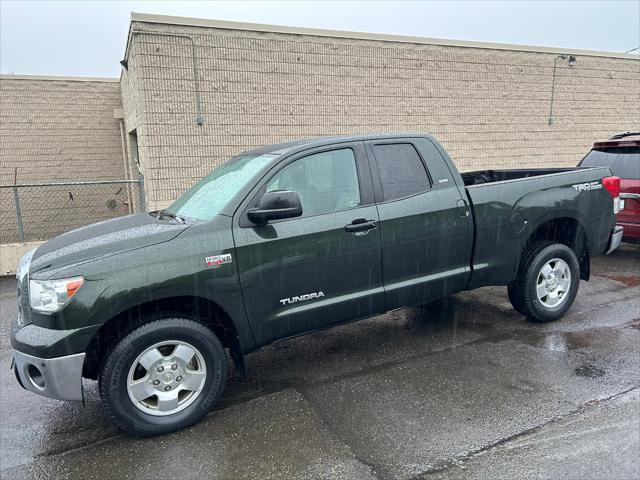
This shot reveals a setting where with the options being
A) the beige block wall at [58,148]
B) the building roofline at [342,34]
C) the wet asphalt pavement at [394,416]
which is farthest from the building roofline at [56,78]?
the wet asphalt pavement at [394,416]

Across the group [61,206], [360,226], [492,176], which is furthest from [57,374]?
[61,206]

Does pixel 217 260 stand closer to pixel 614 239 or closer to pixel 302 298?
pixel 302 298

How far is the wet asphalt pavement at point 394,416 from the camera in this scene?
2.98m

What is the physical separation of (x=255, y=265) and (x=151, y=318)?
31.6 inches

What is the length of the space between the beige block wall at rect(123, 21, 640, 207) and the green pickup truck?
14.9 ft

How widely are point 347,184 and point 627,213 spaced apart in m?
5.25

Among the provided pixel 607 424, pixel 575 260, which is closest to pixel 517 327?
pixel 575 260

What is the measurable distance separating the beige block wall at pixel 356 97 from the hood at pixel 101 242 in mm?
4873

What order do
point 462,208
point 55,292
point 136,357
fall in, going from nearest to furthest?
point 55,292
point 136,357
point 462,208

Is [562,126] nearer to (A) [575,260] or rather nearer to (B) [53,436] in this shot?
(A) [575,260]

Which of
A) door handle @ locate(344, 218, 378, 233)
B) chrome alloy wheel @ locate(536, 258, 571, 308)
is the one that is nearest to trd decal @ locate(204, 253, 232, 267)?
door handle @ locate(344, 218, 378, 233)

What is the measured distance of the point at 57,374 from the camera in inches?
122

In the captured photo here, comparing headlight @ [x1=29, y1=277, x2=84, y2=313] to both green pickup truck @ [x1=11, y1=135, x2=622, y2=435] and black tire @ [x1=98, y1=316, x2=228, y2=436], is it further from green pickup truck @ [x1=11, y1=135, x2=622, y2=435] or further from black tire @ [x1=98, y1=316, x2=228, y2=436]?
black tire @ [x1=98, y1=316, x2=228, y2=436]

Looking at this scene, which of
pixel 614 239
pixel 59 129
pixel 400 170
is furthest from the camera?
pixel 59 129
